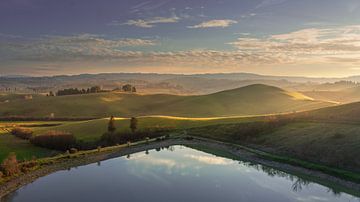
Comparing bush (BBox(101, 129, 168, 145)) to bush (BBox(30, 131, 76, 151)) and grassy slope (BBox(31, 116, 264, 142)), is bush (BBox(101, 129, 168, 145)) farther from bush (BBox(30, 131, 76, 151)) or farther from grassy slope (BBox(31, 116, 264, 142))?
bush (BBox(30, 131, 76, 151))

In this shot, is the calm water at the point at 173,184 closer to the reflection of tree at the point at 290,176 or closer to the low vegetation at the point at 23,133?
the reflection of tree at the point at 290,176

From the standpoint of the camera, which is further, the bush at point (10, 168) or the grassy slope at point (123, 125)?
the grassy slope at point (123, 125)

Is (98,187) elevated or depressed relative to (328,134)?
depressed

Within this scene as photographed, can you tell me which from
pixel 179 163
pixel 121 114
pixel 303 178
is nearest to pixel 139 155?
pixel 179 163

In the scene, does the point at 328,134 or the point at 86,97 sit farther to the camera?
the point at 86,97

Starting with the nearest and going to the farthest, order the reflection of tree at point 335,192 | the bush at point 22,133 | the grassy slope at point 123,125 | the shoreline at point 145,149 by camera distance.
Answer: the reflection of tree at point 335,192 < the shoreline at point 145,149 < the bush at point 22,133 < the grassy slope at point 123,125

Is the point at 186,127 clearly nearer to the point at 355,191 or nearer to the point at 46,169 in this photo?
the point at 46,169

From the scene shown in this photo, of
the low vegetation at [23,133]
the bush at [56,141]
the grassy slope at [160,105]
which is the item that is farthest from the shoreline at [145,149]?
the grassy slope at [160,105]
